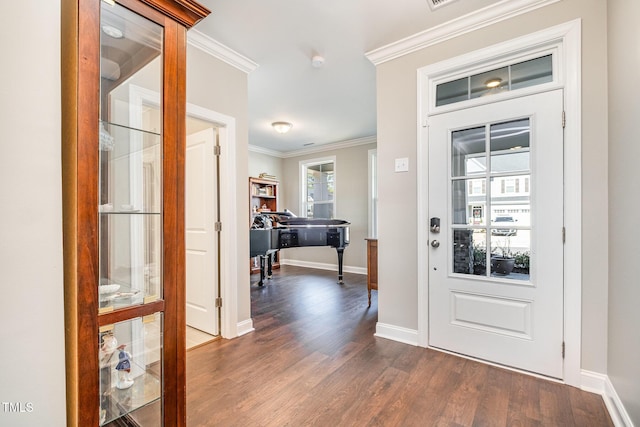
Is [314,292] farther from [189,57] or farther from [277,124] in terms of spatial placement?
[189,57]

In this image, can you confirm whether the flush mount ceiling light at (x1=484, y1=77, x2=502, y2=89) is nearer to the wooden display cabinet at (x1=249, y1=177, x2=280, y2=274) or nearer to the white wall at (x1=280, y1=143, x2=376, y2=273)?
the white wall at (x1=280, y1=143, x2=376, y2=273)

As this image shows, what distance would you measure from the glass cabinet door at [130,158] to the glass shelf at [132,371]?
118mm

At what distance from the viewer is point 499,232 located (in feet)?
6.74

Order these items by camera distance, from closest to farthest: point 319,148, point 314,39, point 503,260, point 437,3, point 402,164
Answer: point 437,3
point 503,260
point 314,39
point 402,164
point 319,148

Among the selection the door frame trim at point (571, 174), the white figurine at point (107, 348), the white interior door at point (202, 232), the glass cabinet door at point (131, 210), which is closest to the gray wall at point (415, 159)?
the door frame trim at point (571, 174)

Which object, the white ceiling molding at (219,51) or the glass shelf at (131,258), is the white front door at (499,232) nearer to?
the white ceiling molding at (219,51)

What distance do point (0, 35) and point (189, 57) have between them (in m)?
1.74

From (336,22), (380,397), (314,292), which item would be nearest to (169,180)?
(380,397)

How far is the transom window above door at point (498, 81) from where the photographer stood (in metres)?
1.93

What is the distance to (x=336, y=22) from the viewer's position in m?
2.13

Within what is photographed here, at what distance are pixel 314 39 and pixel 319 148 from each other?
12.0 ft

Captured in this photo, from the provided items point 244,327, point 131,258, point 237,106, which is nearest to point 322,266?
point 244,327

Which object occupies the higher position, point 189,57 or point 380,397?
point 189,57

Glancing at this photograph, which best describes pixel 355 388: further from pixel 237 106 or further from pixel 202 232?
pixel 237 106
